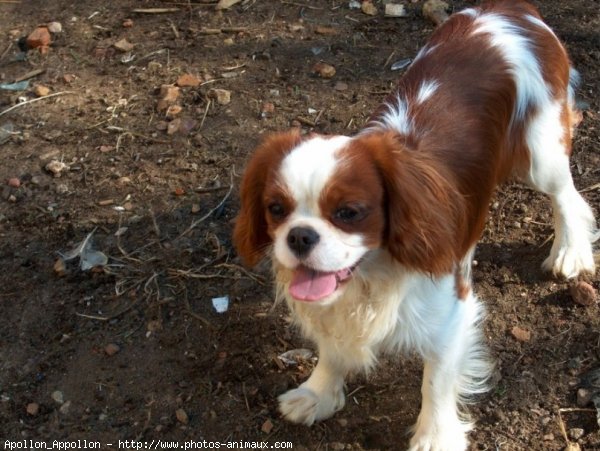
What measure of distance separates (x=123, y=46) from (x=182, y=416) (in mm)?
2886

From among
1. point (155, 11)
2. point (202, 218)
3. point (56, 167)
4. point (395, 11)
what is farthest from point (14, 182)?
point (395, 11)

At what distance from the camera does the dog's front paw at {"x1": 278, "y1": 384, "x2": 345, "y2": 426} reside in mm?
3367

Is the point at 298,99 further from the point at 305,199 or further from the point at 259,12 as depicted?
the point at 305,199

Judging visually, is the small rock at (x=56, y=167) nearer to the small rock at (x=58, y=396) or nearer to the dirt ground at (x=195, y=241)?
the dirt ground at (x=195, y=241)

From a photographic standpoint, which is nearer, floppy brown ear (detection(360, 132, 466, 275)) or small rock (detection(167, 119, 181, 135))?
floppy brown ear (detection(360, 132, 466, 275))

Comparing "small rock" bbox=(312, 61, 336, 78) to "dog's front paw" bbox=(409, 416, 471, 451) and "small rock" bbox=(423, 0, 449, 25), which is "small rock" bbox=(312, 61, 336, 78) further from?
"dog's front paw" bbox=(409, 416, 471, 451)

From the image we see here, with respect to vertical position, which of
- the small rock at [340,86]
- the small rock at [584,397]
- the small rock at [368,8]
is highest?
the small rock at [368,8]

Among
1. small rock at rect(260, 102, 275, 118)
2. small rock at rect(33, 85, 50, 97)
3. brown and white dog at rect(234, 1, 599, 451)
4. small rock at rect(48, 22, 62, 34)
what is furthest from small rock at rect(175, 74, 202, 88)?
brown and white dog at rect(234, 1, 599, 451)

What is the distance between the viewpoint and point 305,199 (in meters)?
2.59

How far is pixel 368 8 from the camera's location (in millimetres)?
5500

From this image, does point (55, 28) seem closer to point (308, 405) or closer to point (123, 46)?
point (123, 46)

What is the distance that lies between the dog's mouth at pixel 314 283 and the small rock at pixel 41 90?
10.1 feet

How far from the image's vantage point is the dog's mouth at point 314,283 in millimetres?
2680

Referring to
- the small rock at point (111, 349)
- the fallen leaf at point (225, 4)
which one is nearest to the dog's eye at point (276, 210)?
the small rock at point (111, 349)
